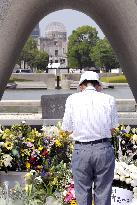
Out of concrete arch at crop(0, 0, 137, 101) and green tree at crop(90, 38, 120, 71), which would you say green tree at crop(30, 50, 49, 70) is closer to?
green tree at crop(90, 38, 120, 71)

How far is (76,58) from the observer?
80.6 metres

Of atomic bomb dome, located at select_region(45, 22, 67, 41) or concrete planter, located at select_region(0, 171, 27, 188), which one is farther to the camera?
atomic bomb dome, located at select_region(45, 22, 67, 41)

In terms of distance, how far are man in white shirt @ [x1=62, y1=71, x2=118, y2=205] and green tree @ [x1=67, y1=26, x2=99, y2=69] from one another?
74761 millimetres

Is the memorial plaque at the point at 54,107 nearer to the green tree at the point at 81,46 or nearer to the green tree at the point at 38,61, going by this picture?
the green tree at the point at 81,46

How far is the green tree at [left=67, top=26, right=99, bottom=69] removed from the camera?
79688 mm

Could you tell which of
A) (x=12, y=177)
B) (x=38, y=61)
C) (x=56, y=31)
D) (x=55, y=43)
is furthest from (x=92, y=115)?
(x=56, y=31)

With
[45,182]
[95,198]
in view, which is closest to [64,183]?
[45,182]

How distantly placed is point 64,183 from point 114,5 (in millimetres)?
2215

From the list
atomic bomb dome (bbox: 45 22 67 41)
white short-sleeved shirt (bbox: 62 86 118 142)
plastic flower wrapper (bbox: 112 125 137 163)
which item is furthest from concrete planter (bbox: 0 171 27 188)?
atomic bomb dome (bbox: 45 22 67 41)

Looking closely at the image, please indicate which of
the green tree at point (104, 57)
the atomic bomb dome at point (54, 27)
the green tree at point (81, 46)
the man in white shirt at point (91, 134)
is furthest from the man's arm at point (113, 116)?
the atomic bomb dome at point (54, 27)

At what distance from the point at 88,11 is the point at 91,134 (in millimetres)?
3421

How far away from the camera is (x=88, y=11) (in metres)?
7.14

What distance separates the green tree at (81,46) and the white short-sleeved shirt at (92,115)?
245ft

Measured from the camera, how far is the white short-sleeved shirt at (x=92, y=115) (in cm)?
403
